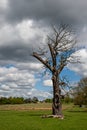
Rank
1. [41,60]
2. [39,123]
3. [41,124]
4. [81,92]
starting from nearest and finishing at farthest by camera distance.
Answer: [41,124]
[39,123]
[41,60]
[81,92]

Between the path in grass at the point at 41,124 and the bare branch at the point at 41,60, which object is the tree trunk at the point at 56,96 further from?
the path in grass at the point at 41,124

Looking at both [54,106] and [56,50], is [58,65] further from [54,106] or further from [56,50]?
→ [54,106]

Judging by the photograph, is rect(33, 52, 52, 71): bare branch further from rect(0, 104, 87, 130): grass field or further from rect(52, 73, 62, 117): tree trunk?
rect(0, 104, 87, 130): grass field

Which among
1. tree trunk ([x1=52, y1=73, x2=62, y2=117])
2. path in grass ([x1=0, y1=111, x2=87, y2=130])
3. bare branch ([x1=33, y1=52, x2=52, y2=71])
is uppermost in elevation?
bare branch ([x1=33, y1=52, x2=52, y2=71])

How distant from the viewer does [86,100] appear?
88.2m

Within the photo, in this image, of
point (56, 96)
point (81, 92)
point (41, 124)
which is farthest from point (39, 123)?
point (81, 92)

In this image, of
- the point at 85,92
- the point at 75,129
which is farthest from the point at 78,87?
the point at 75,129

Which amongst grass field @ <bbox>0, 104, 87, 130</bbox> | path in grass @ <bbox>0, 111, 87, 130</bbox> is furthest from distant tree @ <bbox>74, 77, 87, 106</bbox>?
path in grass @ <bbox>0, 111, 87, 130</bbox>

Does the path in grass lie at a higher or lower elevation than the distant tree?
lower

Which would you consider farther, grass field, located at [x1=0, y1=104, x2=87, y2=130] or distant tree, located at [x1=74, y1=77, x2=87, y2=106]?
distant tree, located at [x1=74, y1=77, x2=87, y2=106]

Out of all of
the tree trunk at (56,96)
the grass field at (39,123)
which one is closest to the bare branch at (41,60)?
the tree trunk at (56,96)

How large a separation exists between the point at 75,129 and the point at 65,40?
27138 millimetres

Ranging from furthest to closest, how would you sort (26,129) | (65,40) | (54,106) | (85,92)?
(85,92) < (65,40) < (54,106) < (26,129)

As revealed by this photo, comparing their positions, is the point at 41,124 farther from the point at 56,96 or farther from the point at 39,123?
the point at 56,96
